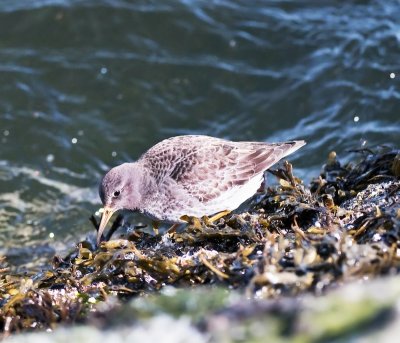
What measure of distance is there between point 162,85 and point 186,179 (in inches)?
140

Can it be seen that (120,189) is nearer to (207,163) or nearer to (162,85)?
(207,163)

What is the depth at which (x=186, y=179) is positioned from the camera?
638cm

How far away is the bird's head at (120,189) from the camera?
250 inches

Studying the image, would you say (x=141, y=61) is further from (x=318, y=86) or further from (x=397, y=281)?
(x=397, y=281)

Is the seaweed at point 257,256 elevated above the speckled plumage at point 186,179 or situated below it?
above

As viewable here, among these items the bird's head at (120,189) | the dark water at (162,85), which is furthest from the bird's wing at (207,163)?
the dark water at (162,85)

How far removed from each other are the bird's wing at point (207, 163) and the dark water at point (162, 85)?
1.24 m

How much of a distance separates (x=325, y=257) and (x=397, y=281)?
1114 millimetres

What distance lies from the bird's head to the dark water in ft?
4.80

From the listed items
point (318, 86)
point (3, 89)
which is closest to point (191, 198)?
point (318, 86)

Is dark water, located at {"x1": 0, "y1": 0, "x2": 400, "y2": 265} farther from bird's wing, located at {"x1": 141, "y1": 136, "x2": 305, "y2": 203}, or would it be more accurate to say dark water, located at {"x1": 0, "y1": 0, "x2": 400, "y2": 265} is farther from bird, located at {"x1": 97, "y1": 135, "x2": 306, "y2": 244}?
bird, located at {"x1": 97, "y1": 135, "x2": 306, "y2": 244}

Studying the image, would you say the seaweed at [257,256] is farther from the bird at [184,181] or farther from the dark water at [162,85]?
the dark water at [162,85]

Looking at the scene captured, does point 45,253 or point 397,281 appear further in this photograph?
point 45,253

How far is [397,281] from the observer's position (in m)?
2.46
